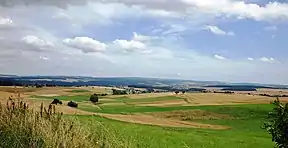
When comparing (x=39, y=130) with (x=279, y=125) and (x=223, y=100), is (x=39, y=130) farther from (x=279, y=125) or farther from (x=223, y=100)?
(x=223, y=100)

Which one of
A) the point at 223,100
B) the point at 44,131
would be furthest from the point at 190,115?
the point at 44,131

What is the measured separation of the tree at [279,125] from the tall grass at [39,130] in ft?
12.5

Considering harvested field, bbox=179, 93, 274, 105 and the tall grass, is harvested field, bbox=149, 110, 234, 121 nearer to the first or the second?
harvested field, bbox=179, 93, 274, 105

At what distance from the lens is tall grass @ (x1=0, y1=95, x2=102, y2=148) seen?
9645 millimetres

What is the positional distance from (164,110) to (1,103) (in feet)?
187

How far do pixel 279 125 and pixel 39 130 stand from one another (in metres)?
5.87

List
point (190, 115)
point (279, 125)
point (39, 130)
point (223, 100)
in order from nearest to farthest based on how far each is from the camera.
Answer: point (279, 125), point (39, 130), point (190, 115), point (223, 100)

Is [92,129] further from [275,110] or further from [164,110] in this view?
[164,110]

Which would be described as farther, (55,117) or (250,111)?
(250,111)

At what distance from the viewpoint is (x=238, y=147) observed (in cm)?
1964

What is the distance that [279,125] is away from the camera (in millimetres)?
7895

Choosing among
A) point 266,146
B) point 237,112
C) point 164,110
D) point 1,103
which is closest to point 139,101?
point 164,110

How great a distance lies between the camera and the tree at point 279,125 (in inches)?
303

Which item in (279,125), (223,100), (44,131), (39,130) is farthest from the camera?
(223,100)
